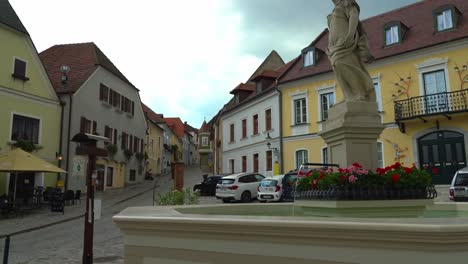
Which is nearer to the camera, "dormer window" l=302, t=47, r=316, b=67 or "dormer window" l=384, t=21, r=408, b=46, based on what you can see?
"dormer window" l=384, t=21, r=408, b=46

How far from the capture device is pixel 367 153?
5754mm

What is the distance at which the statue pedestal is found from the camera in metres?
5.71

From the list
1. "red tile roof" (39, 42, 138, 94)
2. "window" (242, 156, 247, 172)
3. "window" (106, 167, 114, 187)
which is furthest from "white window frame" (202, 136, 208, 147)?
"window" (106, 167, 114, 187)

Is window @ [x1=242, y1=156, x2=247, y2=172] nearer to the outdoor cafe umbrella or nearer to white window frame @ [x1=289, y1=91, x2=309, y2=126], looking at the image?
white window frame @ [x1=289, y1=91, x2=309, y2=126]

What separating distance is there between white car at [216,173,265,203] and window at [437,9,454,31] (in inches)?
548

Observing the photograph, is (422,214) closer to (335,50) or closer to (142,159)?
(335,50)

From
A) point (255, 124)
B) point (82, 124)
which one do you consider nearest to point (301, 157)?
point (255, 124)

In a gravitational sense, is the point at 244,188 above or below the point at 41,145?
below

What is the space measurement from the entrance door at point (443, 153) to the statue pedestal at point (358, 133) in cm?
1805

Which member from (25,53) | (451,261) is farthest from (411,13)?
(451,261)

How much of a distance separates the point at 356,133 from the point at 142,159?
3662 centimetres

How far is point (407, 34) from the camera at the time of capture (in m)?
25.5

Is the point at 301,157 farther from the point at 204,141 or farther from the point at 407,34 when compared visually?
the point at 204,141

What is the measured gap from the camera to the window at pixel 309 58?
2993cm
